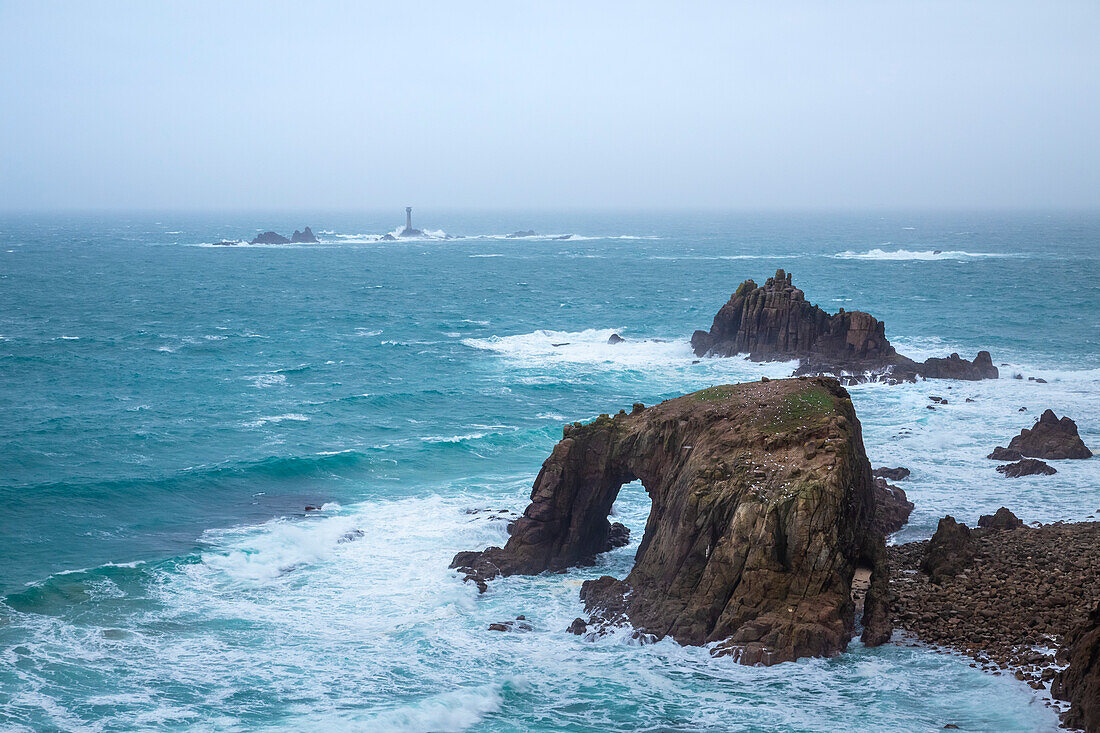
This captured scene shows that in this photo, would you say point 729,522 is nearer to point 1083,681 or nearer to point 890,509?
point 1083,681

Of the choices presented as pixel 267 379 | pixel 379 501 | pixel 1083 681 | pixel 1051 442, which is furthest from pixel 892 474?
pixel 267 379

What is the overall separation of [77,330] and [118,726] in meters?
67.0

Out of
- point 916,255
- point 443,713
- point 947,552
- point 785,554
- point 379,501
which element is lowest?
point 443,713

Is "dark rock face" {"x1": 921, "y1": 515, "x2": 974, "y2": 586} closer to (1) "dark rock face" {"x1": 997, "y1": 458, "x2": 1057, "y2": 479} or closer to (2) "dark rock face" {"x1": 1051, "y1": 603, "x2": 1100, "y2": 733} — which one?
(2) "dark rock face" {"x1": 1051, "y1": 603, "x2": 1100, "y2": 733}

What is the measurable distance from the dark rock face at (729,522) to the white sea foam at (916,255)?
130147mm

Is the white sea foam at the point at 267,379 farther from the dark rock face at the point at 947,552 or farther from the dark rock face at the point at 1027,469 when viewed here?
the dark rock face at the point at 947,552

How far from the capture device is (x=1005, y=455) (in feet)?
135

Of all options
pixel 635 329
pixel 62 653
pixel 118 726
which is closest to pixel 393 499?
pixel 62 653

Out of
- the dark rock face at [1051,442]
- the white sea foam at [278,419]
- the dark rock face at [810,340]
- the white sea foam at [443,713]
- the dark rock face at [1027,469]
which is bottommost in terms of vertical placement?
the white sea foam at [443,713]

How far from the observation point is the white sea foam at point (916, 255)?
151250 mm

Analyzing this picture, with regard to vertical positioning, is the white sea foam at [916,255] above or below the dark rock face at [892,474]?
above

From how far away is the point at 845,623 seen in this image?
23922 mm

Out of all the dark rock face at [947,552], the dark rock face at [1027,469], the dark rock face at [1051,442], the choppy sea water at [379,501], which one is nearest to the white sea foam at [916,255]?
the choppy sea water at [379,501]

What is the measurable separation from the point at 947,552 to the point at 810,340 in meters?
37.2
